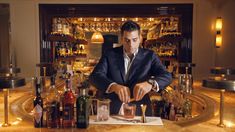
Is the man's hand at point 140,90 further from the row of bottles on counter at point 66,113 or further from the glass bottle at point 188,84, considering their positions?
the glass bottle at point 188,84

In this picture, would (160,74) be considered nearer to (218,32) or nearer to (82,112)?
(82,112)

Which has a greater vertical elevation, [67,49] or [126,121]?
[67,49]

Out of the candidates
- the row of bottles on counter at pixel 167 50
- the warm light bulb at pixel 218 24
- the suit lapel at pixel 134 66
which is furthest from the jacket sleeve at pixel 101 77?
the warm light bulb at pixel 218 24

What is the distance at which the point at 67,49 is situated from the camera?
6098 mm

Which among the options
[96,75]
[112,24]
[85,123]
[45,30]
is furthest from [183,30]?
[85,123]

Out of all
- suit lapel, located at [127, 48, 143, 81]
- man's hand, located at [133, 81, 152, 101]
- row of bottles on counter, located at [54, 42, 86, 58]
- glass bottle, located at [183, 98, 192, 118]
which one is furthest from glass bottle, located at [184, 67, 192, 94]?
row of bottles on counter, located at [54, 42, 86, 58]

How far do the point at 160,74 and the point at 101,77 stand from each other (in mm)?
441

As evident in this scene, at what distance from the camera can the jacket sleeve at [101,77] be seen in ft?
5.42

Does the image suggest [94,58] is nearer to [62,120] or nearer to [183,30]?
[183,30]

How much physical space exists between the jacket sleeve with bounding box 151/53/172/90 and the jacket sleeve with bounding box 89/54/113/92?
1.13 ft

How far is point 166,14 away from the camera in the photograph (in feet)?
16.4

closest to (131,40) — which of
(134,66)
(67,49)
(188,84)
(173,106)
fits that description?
(134,66)

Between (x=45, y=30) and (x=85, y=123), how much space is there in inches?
164

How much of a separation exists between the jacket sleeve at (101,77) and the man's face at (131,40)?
0.21 meters
